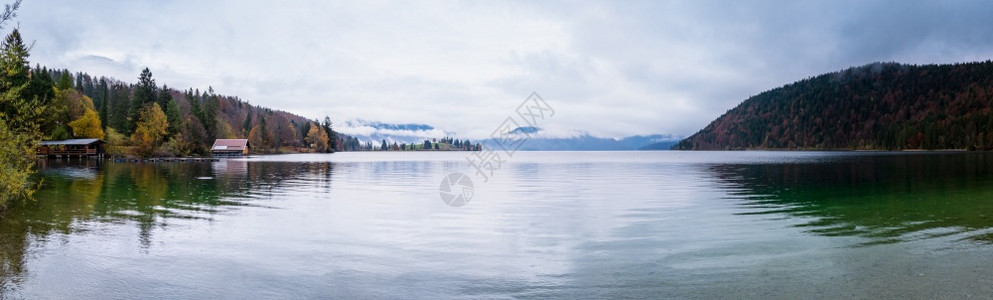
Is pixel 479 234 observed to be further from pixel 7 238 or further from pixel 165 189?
pixel 165 189

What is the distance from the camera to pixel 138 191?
40.2m

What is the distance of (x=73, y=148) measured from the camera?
132 m

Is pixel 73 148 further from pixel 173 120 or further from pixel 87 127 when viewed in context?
pixel 173 120

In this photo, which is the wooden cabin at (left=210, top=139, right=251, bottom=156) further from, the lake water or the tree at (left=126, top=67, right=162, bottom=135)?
the lake water

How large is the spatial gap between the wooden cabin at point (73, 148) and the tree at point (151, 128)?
7960 millimetres

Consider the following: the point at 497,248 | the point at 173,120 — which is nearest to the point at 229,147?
the point at 173,120

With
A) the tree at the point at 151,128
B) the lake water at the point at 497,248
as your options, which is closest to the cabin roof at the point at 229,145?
the tree at the point at 151,128

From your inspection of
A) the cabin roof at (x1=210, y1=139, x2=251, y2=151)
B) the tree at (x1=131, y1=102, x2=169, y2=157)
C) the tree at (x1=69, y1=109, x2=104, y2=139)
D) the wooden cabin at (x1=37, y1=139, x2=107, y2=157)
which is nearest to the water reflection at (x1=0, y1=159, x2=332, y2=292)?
the wooden cabin at (x1=37, y1=139, x2=107, y2=157)

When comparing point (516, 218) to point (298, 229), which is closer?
point (298, 229)

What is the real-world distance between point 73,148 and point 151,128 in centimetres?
1635

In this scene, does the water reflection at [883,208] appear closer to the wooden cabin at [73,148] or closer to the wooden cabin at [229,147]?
the wooden cabin at [73,148]

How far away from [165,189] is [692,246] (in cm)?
3897

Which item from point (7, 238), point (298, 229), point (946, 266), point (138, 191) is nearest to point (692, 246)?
point (946, 266)

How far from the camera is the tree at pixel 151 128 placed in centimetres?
13476
